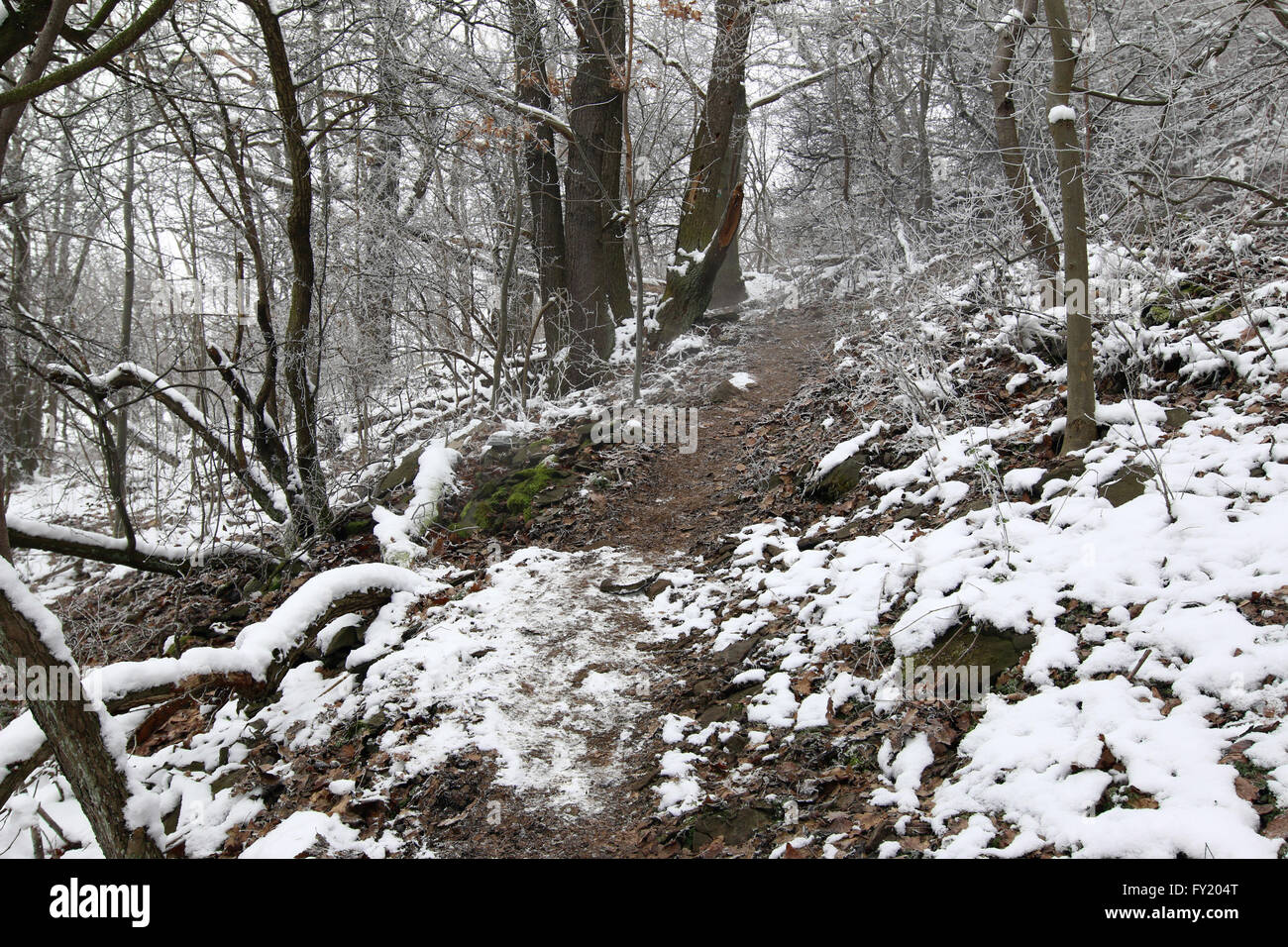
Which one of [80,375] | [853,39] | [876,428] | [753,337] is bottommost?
[876,428]

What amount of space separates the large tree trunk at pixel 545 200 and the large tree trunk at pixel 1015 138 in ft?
15.4

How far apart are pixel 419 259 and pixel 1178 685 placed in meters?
7.72

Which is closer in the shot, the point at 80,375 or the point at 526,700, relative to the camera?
the point at 526,700

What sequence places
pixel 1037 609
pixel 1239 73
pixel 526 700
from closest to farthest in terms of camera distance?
pixel 1037 609
pixel 526 700
pixel 1239 73

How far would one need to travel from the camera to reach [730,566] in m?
4.86

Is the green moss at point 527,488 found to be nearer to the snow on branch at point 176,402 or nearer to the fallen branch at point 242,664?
the fallen branch at point 242,664

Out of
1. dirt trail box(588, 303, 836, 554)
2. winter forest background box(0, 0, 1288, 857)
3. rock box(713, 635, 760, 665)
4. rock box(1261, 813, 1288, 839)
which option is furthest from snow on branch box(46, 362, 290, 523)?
rock box(1261, 813, 1288, 839)

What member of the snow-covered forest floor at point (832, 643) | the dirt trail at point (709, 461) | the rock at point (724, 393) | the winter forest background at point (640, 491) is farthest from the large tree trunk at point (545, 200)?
the snow-covered forest floor at point (832, 643)

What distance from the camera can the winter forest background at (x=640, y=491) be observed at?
2799 millimetres

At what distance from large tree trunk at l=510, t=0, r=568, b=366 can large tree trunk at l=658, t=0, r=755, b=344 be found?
1.68 meters

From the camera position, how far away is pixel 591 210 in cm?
881

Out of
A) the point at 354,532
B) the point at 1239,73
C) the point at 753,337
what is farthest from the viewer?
the point at 753,337
